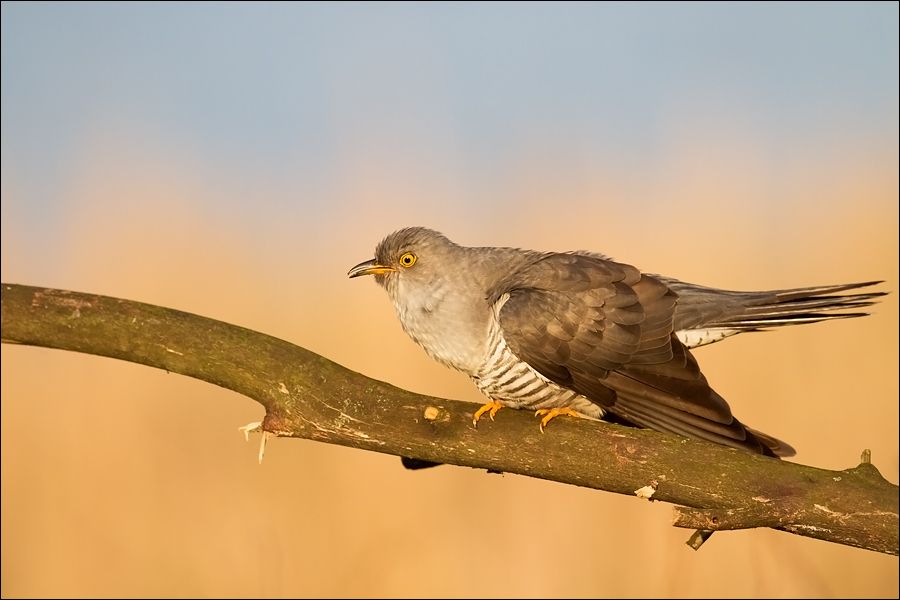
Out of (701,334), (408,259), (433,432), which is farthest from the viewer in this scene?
(408,259)

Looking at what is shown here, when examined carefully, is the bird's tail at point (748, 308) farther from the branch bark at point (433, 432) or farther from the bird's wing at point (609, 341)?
the branch bark at point (433, 432)

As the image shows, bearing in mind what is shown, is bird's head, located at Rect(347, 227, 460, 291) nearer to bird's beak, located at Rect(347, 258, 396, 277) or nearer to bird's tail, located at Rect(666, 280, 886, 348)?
bird's beak, located at Rect(347, 258, 396, 277)

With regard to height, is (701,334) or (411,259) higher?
(411,259)

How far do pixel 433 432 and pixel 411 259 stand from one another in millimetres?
1067

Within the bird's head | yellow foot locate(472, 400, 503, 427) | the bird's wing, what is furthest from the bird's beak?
yellow foot locate(472, 400, 503, 427)

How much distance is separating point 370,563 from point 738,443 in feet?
8.62

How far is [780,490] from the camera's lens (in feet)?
7.77

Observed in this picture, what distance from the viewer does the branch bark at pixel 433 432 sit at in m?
2.35

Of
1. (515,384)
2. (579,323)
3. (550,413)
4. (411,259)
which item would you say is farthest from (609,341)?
(411,259)

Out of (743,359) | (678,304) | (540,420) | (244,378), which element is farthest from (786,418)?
(244,378)

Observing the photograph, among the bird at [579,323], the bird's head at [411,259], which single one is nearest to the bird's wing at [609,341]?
the bird at [579,323]

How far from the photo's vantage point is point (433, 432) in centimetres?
256

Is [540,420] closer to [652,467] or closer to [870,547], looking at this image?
[652,467]

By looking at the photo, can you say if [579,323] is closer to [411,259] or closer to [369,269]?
[411,259]
